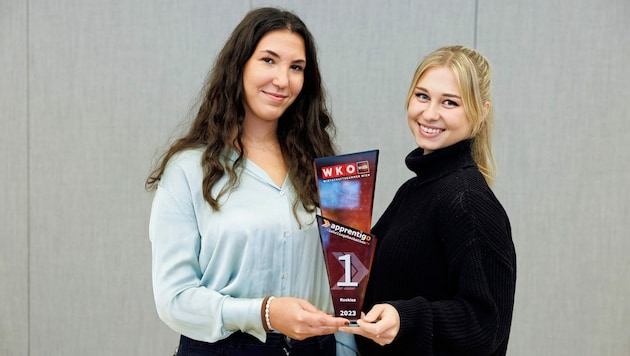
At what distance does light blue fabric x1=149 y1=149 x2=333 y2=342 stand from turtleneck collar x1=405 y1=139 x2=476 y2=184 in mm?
326

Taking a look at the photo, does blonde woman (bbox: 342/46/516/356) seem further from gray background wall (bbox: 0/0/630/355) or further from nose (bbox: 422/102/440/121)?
gray background wall (bbox: 0/0/630/355)

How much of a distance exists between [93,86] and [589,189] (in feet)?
7.98

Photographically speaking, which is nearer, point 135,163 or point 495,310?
point 495,310

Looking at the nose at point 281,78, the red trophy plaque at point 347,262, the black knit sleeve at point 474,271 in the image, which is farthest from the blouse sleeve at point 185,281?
the black knit sleeve at point 474,271

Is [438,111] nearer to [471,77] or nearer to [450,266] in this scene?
[471,77]

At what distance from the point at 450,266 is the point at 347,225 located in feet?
0.84

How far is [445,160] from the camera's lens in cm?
178

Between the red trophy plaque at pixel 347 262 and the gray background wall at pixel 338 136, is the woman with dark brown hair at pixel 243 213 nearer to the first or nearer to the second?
the red trophy plaque at pixel 347 262

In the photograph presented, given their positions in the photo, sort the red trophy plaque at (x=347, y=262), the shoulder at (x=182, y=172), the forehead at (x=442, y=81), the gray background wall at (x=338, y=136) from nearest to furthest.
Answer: the red trophy plaque at (x=347, y=262)
the forehead at (x=442, y=81)
the shoulder at (x=182, y=172)
the gray background wall at (x=338, y=136)

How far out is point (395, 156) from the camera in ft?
11.3

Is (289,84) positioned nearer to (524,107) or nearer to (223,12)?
(223,12)

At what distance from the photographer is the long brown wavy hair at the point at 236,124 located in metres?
1.89

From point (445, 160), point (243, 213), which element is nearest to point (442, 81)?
point (445, 160)

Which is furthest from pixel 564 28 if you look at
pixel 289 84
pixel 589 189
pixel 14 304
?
pixel 14 304
